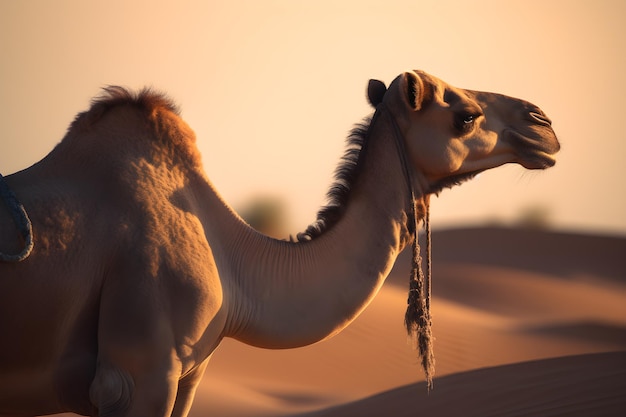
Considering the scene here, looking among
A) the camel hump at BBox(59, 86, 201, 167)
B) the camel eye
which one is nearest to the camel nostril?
the camel eye

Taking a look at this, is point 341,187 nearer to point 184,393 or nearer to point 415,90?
point 415,90

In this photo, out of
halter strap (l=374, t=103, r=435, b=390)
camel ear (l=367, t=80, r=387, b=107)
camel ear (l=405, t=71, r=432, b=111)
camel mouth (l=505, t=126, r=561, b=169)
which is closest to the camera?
camel ear (l=405, t=71, r=432, b=111)

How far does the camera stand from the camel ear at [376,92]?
19.2ft

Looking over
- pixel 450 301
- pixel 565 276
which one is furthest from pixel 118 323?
pixel 565 276

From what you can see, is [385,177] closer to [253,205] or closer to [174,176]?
[174,176]

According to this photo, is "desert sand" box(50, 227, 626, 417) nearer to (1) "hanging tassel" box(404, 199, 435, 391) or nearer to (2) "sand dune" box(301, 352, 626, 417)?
(2) "sand dune" box(301, 352, 626, 417)

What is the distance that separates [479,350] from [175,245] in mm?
13753

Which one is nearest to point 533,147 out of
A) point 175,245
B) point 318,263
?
point 318,263

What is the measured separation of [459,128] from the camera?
220 inches

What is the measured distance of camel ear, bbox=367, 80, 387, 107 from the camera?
586 centimetres

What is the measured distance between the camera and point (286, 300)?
5289 mm

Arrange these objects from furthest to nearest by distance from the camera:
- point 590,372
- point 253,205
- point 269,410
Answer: point 253,205 < point 269,410 < point 590,372

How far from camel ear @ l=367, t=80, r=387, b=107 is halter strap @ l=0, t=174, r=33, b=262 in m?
2.14

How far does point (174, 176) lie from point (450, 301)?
63.7 feet
